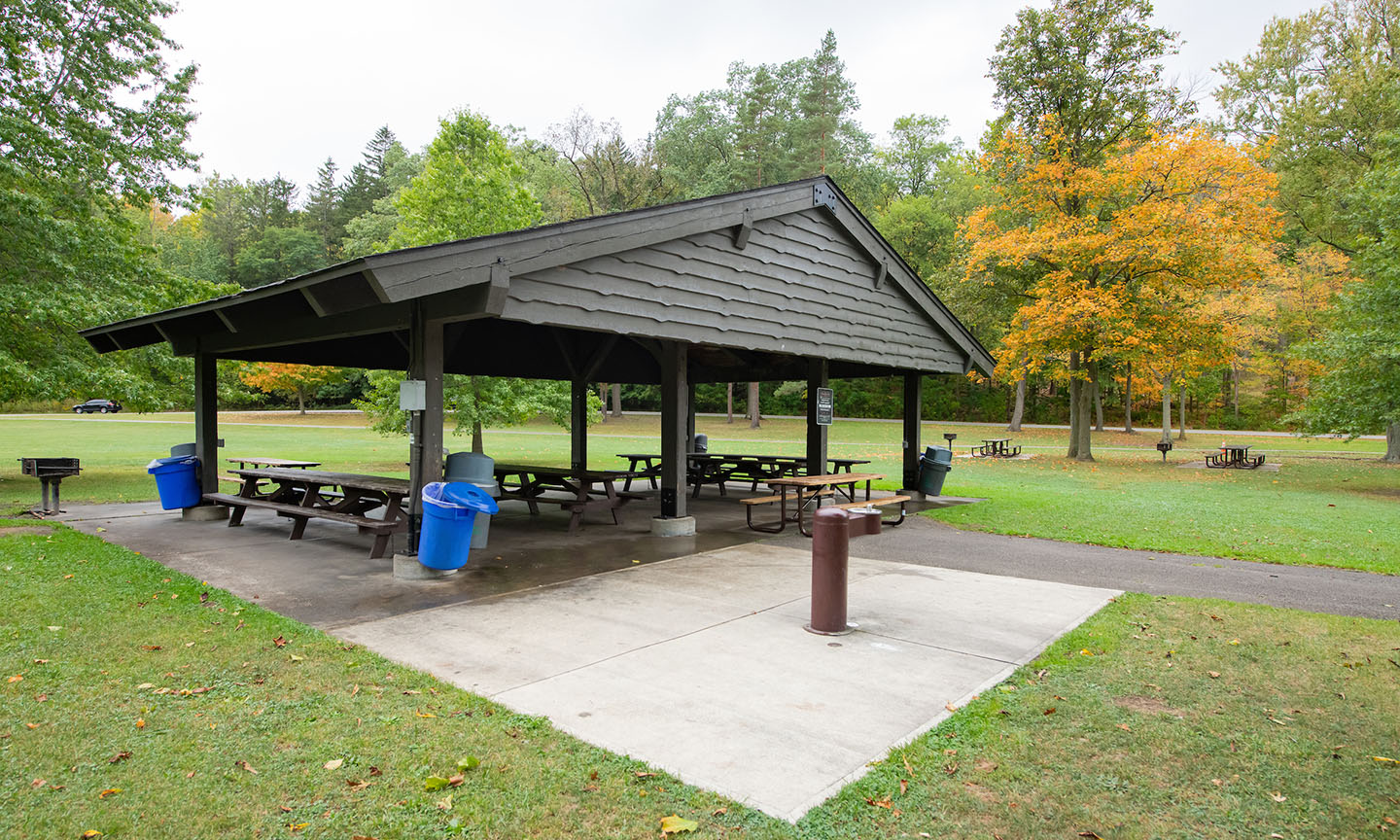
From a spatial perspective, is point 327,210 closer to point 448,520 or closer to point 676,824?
point 448,520

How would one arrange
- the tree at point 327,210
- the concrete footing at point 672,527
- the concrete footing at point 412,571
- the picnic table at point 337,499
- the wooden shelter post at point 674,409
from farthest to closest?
the tree at point 327,210 → the concrete footing at point 672,527 → the wooden shelter post at point 674,409 → the picnic table at point 337,499 → the concrete footing at point 412,571

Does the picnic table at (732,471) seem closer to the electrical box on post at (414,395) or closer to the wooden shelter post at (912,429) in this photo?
the wooden shelter post at (912,429)

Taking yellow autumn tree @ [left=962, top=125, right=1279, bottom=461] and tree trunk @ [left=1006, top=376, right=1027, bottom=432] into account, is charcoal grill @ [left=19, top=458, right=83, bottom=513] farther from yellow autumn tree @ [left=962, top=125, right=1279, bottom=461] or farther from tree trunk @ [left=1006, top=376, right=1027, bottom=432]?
tree trunk @ [left=1006, top=376, right=1027, bottom=432]

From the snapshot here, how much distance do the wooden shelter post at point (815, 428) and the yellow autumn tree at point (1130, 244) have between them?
12.7 metres

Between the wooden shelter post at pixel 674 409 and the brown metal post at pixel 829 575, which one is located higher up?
Answer: the wooden shelter post at pixel 674 409

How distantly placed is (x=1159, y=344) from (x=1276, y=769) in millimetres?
21101

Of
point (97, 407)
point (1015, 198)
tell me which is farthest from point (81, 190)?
point (97, 407)

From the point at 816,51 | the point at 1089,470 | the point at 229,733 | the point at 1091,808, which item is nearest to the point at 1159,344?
the point at 1089,470

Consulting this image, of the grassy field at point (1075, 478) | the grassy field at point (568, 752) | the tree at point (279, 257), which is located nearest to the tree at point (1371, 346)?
the grassy field at point (1075, 478)

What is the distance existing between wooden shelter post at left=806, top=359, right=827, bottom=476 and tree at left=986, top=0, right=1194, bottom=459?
49.4ft

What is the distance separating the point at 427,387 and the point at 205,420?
17.7ft

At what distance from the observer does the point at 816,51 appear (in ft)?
138

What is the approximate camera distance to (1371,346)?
15188mm

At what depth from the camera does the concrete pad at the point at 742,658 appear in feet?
10.9
